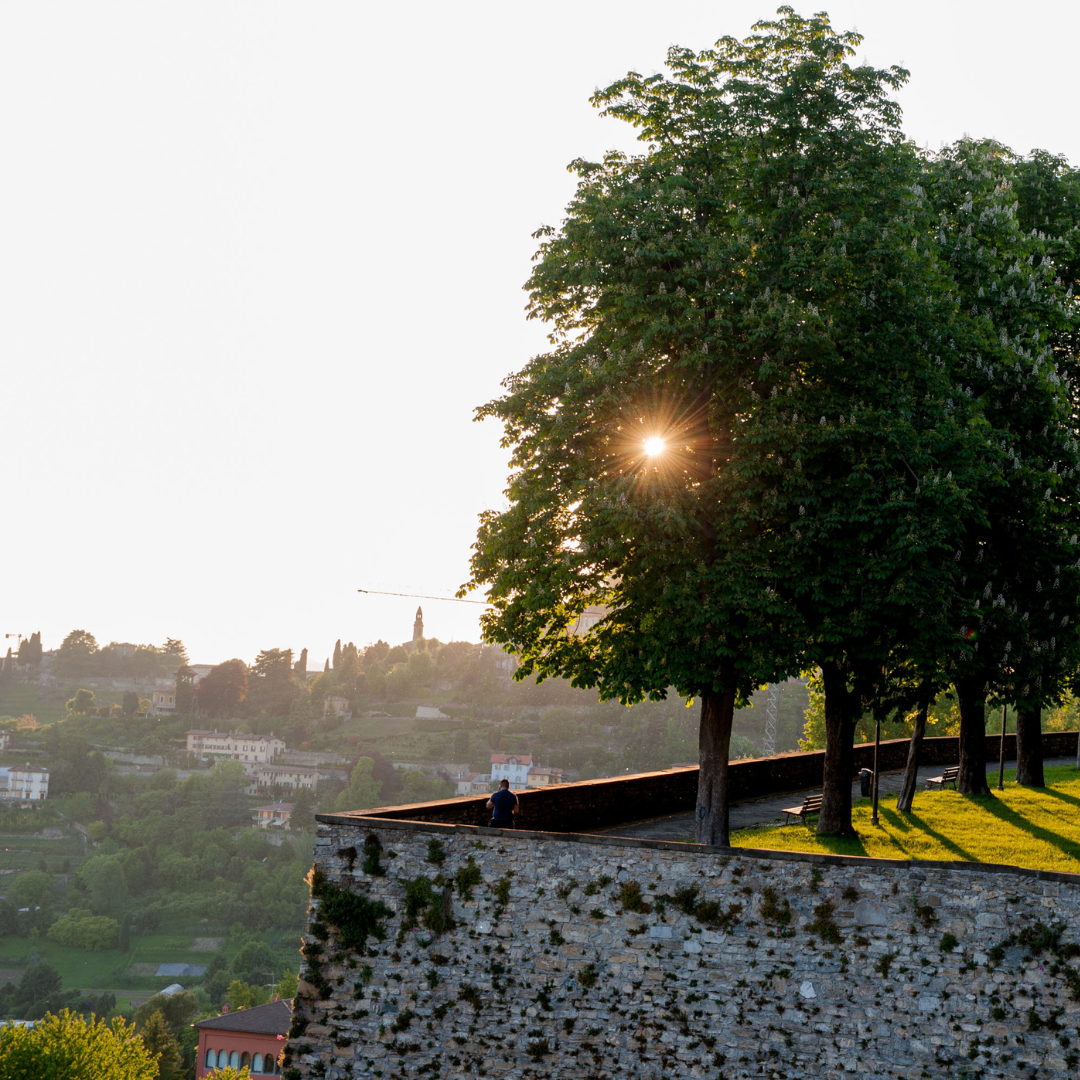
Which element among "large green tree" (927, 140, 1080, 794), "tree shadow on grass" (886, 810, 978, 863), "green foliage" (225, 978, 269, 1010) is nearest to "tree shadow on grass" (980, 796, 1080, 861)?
"tree shadow on grass" (886, 810, 978, 863)

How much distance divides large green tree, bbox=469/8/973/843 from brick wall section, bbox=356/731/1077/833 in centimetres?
279

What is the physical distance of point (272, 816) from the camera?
17525cm

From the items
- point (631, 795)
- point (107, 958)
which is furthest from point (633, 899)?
point (107, 958)

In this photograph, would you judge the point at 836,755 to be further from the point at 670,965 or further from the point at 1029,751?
the point at 1029,751

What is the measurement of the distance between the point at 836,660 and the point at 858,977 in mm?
6659

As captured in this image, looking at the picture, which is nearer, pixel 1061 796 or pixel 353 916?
pixel 353 916

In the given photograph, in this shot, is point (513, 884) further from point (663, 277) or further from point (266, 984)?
point (266, 984)

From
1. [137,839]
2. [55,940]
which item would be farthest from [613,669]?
[137,839]

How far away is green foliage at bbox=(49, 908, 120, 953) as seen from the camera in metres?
127

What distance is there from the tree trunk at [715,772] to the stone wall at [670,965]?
11.3 feet

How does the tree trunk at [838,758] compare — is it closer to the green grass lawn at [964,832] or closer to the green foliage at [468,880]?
the green grass lawn at [964,832]

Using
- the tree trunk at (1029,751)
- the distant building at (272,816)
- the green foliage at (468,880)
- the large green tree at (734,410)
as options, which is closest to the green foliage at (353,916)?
the green foliage at (468,880)

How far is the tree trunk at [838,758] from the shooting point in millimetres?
19250

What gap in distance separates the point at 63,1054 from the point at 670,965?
106ft
